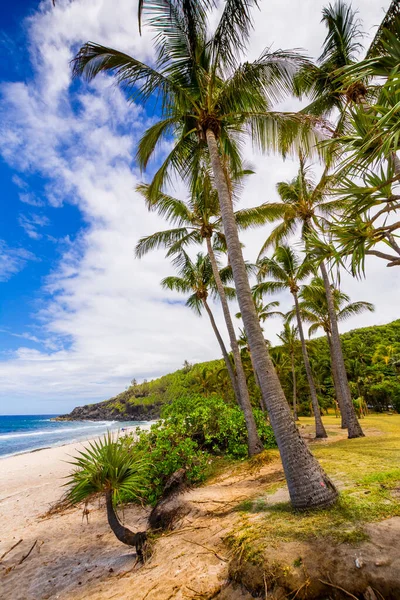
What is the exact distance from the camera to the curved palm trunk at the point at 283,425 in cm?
389

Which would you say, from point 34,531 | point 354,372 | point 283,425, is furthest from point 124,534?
point 354,372

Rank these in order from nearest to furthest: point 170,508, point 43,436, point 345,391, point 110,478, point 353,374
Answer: point 110,478 < point 170,508 < point 345,391 < point 353,374 < point 43,436

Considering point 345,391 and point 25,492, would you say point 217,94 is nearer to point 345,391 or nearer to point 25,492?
point 345,391

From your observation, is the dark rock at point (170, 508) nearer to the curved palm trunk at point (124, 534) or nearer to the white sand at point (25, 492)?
the curved palm trunk at point (124, 534)

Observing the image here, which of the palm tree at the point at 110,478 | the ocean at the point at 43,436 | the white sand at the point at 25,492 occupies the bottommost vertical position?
the ocean at the point at 43,436

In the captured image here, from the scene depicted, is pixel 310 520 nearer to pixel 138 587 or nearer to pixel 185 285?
pixel 138 587

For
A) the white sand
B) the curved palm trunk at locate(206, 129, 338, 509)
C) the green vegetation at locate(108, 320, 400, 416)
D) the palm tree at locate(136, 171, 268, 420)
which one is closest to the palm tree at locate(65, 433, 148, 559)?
the white sand

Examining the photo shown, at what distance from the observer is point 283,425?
171 inches

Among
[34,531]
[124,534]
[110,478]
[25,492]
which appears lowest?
[25,492]

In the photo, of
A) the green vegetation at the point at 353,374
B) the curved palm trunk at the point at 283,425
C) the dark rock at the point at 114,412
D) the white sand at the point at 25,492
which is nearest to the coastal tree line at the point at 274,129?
the curved palm trunk at the point at 283,425

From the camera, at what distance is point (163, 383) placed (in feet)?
234

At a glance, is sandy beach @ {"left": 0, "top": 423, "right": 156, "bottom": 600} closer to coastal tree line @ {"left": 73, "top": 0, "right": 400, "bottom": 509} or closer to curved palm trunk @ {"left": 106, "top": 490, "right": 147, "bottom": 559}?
curved palm trunk @ {"left": 106, "top": 490, "right": 147, "bottom": 559}

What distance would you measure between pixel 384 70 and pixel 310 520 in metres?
5.64

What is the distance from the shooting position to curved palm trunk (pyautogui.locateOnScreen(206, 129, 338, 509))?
3893 millimetres
